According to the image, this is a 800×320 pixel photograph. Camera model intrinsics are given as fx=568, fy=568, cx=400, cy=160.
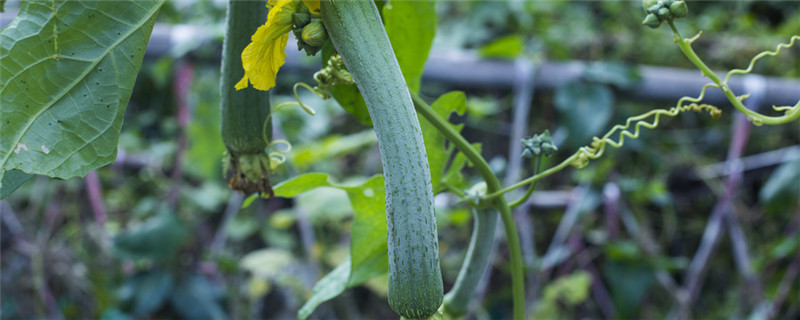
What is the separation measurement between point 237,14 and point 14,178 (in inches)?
6.3

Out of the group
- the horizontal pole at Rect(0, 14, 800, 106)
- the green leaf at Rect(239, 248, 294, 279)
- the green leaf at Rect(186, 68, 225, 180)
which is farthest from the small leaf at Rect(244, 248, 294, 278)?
the horizontal pole at Rect(0, 14, 800, 106)

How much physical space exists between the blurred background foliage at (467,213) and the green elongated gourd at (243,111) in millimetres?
780

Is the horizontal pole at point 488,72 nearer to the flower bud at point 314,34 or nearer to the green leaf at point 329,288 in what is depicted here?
the green leaf at point 329,288

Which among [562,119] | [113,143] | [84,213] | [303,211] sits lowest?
[84,213]

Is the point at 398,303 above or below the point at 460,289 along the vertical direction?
above

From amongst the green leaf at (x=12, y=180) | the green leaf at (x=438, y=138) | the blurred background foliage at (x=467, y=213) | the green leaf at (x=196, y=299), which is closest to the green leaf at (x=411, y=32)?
the green leaf at (x=438, y=138)

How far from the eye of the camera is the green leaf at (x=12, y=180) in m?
0.30

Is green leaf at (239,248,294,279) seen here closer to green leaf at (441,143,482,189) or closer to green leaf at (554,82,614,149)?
green leaf at (554,82,614,149)

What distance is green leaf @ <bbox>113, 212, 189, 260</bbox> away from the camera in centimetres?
125

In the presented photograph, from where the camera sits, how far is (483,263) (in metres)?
0.43

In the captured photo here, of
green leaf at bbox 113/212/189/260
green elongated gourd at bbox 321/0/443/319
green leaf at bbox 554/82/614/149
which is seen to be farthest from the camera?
green leaf at bbox 554/82/614/149

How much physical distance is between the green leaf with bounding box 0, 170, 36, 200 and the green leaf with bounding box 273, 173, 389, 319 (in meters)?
0.17

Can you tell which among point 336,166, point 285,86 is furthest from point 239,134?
point 285,86

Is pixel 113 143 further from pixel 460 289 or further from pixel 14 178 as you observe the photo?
pixel 460 289
